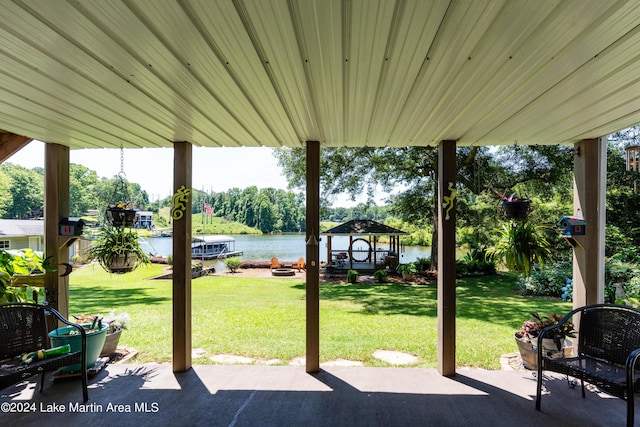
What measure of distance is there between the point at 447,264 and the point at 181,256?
2.50 metres

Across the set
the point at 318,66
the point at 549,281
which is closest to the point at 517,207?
the point at 318,66

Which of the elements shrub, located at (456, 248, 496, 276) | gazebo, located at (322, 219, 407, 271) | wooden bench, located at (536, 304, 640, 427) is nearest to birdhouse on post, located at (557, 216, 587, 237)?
wooden bench, located at (536, 304, 640, 427)

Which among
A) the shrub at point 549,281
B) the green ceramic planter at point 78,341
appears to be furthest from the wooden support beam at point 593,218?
the shrub at point 549,281

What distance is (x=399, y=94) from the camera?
2.02m

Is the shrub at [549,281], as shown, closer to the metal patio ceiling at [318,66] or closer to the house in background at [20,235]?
the metal patio ceiling at [318,66]

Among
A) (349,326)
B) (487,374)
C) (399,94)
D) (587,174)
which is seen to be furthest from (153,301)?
(587,174)

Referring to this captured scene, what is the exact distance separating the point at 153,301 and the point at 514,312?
7.72 m

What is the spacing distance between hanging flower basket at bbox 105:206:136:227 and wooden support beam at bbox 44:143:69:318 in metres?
0.67

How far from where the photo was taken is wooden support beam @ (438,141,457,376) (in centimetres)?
298

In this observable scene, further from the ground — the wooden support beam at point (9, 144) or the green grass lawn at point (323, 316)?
the wooden support beam at point (9, 144)

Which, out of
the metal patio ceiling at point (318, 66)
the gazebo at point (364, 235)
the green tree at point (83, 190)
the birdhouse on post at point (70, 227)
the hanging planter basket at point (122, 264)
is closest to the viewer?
the metal patio ceiling at point (318, 66)

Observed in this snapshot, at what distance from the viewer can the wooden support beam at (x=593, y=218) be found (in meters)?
2.92

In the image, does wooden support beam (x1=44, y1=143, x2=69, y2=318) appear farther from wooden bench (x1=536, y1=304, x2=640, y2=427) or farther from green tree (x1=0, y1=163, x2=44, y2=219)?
green tree (x1=0, y1=163, x2=44, y2=219)

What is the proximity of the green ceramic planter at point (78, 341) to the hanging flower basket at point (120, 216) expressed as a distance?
3.24 ft
